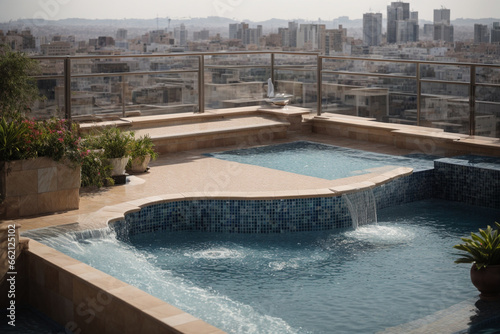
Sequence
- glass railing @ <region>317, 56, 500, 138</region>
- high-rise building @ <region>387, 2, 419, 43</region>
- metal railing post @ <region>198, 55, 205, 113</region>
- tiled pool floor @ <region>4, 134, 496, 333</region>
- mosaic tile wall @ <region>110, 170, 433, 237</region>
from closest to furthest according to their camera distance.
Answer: tiled pool floor @ <region>4, 134, 496, 333</region>, mosaic tile wall @ <region>110, 170, 433, 237</region>, glass railing @ <region>317, 56, 500, 138</region>, metal railing post @ <region>198, 55, 205, 113</region>, high-rise building @ <region>387, 2, 419, 43</region>

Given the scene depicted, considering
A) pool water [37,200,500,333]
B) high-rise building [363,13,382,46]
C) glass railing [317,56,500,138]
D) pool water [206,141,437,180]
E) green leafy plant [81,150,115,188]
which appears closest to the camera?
pool water [37,200,500,333]

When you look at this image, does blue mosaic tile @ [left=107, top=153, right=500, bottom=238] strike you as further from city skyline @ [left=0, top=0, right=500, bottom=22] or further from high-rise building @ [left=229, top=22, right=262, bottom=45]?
high-rise building @ [left=229, top=22, right=262, bottom=45]

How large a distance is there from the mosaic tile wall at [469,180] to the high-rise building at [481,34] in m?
4.25

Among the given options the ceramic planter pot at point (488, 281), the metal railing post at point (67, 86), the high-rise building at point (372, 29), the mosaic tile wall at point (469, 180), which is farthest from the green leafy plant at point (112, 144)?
the high-rise building at point (372, 29)

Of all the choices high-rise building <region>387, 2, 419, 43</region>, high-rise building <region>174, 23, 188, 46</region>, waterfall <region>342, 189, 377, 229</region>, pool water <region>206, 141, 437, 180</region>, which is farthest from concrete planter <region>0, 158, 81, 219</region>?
high-rise building <region>387, 2, 419, 43</region>

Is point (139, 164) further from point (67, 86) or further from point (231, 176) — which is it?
point (67, 86)

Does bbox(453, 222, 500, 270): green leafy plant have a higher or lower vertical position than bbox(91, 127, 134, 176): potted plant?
lower

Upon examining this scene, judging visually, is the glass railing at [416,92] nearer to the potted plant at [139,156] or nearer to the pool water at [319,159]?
the pool water at [319,159]

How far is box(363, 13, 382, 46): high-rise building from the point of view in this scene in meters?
13.8

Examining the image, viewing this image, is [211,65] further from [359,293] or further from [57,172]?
[359,293]

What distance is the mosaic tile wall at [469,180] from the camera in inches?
339

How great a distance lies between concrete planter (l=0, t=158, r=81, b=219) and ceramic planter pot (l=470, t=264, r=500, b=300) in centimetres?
403

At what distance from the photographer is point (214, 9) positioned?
38.8ft

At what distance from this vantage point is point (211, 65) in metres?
12.1
